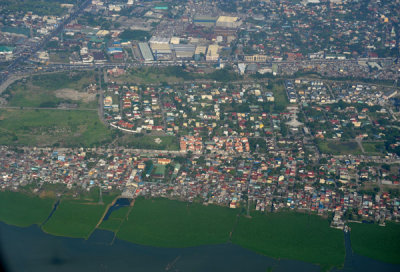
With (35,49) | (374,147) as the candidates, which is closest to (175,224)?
(374,147)

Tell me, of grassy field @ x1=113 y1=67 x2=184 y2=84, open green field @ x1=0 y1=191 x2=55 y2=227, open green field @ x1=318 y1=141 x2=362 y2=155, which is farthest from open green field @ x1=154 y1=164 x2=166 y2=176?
grassy field @ x1=113 y1=67 x2=184 y2=84

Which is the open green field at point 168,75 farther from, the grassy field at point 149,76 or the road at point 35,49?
the road at point 35,49

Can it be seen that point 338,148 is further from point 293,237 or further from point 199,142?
point 293,237

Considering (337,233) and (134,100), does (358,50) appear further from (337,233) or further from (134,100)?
(337,233)

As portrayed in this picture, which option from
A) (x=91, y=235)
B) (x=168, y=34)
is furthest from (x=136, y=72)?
(x=91, y=235)

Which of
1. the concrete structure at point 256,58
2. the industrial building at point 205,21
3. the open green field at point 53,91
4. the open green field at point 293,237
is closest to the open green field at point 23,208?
the open green field at point 293,237
